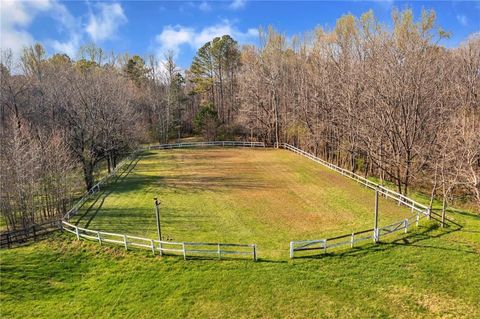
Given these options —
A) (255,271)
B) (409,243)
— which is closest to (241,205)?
(255,271)

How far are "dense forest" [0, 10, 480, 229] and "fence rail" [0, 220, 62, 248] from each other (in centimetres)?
371

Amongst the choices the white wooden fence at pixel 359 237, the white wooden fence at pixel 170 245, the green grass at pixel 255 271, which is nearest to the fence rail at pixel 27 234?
the white wooden fence at pixel 170 245

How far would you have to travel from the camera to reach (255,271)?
15016 mm

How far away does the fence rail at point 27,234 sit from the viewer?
19422 millimetres

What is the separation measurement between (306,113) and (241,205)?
71.6 feet

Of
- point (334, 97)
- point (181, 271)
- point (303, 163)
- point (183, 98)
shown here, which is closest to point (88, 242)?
point (181, 271)

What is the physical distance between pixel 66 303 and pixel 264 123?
136ft

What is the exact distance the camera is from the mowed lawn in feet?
63.9

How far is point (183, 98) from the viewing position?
6631cm

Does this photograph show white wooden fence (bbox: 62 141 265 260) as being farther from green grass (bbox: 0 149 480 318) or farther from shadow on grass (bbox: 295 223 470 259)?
shadow on grass (bbox: 295 223 470 259)

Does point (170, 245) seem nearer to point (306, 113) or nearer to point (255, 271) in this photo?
point (255, 271)

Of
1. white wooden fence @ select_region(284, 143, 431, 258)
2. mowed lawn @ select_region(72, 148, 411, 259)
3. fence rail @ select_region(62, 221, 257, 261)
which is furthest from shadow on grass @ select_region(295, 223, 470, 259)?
A: fence rail @ select_region(62, 221, 257, 261)

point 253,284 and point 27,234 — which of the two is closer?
point 253,284

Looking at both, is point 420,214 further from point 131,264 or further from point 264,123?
point 264,123
